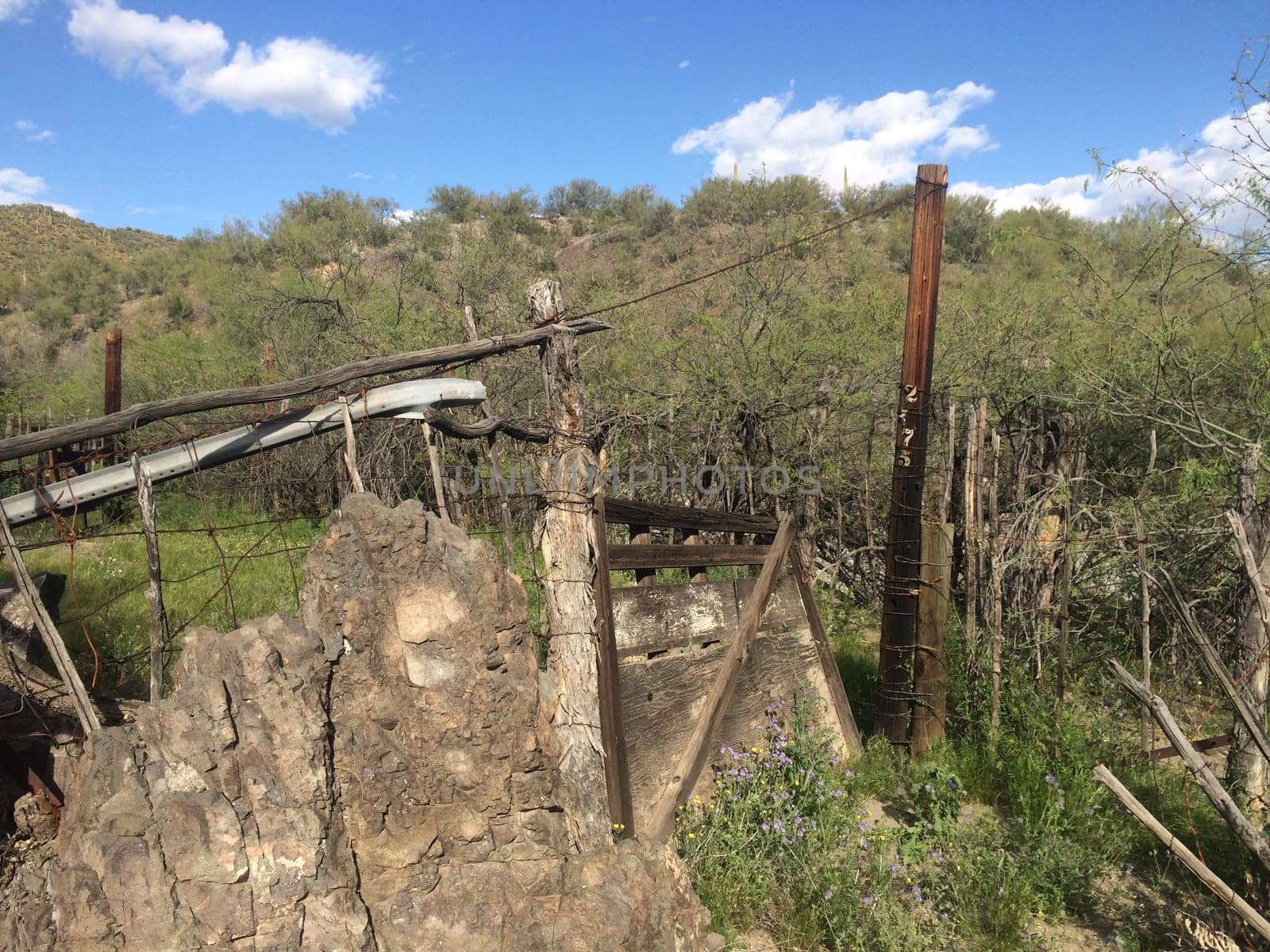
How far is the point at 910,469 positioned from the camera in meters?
4.96

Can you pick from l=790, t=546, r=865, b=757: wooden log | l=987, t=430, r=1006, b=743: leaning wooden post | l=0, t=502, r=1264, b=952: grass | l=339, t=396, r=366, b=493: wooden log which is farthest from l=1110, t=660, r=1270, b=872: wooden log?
l=339, t=396, r=366, b=493: wooden log

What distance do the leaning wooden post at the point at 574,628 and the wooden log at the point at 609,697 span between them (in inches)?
1.3

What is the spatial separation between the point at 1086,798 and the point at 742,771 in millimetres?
1904

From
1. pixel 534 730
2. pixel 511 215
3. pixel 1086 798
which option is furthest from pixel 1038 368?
pixel 511 215

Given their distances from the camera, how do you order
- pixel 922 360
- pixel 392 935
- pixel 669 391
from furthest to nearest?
pixel 669 391 < pixel 922 360 < pixel 392 935

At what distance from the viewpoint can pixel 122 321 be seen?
26359mm

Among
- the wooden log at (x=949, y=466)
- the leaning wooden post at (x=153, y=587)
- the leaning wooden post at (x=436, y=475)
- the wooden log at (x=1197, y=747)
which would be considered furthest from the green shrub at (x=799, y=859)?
the leaning wooden post at (x=153, y=587)

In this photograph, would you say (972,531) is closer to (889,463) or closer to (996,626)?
(996,626)

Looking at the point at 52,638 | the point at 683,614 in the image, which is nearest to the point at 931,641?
the point at 683,614

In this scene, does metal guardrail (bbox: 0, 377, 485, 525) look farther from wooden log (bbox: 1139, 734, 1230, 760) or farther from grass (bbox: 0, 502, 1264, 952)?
wooden log (bbox: 1139, 734, 1230, 760)

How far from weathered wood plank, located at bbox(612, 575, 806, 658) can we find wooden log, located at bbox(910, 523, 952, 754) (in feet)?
3.05

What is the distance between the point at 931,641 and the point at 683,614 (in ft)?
6.23

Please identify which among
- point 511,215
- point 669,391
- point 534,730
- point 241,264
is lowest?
point 534,730

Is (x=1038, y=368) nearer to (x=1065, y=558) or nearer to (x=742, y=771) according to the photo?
(x=1065, y=558)
